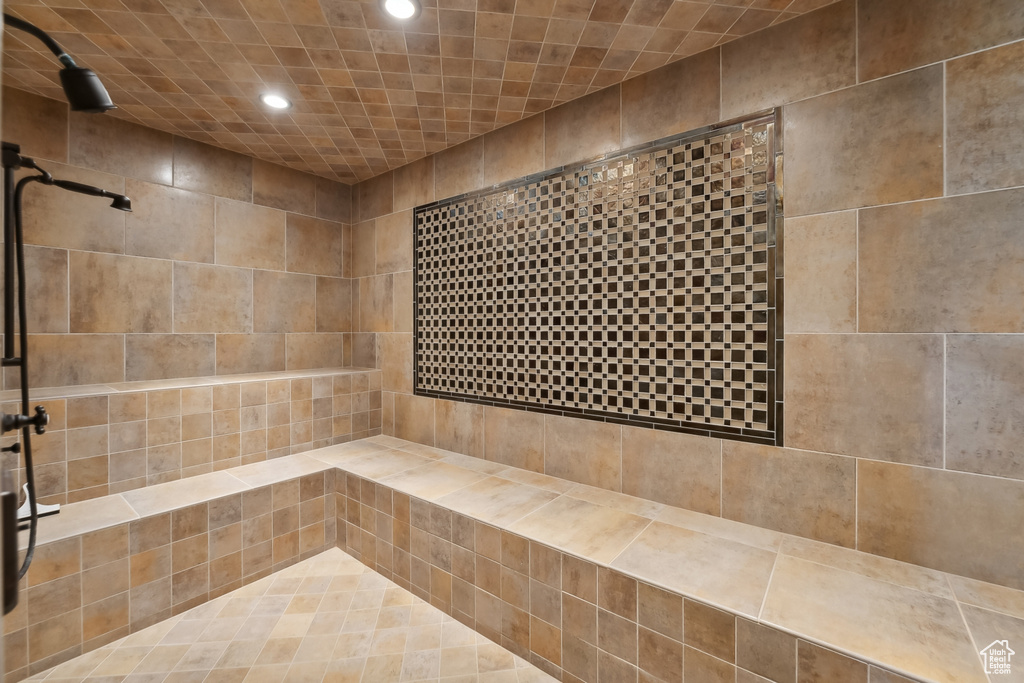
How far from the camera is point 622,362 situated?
246cm

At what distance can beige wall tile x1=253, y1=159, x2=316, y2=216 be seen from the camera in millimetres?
3396

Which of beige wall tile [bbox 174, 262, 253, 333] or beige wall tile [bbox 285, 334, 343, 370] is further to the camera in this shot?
beige wall tile [bbox 285, 334, 343, 370]

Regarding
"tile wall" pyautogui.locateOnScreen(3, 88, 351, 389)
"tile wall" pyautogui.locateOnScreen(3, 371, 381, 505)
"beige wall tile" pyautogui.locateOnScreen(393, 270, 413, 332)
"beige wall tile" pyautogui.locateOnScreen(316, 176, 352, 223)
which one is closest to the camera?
"tile wall" pyautogui.locateOnScreen(3, 371, 381, 505)

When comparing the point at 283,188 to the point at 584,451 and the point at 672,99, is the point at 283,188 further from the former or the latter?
the point at 584,451

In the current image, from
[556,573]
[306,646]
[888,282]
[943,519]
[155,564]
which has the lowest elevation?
[306,646]

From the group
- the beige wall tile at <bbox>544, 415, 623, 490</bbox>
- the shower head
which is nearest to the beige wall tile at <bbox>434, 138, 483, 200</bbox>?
the beige wall tile at <bbox>544, 415, 623, 490</bbox>

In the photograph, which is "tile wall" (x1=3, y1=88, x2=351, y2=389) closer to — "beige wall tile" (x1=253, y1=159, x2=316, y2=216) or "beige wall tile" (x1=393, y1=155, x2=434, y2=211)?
"beige wall tile" (x1=253, y1=159, x2=316, y2=216)

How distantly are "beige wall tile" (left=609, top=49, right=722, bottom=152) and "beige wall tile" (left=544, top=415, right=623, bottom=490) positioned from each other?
152 cm

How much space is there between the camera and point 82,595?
202 cm

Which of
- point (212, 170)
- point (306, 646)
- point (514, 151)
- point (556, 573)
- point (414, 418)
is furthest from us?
point (414, 418)

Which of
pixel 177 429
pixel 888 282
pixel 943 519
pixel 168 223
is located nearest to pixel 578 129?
pixel 888 282

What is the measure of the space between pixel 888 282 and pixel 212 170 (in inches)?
151

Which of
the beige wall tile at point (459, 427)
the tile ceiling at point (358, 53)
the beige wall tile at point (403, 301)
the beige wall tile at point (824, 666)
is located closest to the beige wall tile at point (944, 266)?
the tile ceiling at point (358, 53)

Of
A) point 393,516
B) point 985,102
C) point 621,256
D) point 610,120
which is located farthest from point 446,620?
point 985,102
